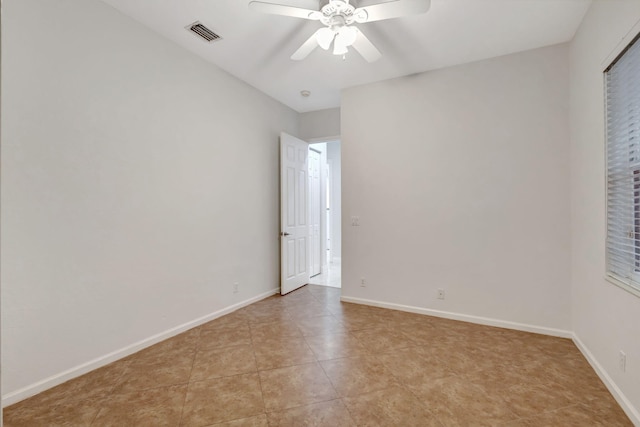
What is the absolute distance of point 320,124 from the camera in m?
5.01

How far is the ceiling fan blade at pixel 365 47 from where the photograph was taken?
248cm

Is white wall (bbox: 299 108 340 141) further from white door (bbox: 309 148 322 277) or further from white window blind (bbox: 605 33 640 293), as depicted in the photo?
white window blind (bbox: 605 33 640 293)

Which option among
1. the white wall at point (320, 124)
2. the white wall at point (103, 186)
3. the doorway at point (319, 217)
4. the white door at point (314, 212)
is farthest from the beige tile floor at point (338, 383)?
the white wall at point (320, 124)

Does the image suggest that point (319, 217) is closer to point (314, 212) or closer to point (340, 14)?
point (314, 212)

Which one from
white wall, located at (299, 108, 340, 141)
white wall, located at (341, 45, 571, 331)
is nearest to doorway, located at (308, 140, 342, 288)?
white wall, located at (299, 108, 340, 141)

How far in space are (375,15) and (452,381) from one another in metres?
2.68

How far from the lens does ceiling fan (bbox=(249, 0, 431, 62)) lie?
211cm

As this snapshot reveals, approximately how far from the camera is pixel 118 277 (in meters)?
2.64

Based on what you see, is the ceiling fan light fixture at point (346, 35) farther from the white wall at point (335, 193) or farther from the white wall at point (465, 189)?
the white wall at point (335, 193)

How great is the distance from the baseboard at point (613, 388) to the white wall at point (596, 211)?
0.7 inches

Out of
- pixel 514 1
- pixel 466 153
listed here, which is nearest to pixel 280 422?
pixel 466 153

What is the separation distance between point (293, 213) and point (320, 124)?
1.49 m

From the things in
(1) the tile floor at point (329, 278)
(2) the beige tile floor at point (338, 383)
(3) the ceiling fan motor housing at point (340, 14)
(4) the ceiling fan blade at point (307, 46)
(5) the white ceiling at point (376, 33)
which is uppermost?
(5) the white ceiling at point (376, 33)

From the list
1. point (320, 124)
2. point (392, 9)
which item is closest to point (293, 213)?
point (320, 124)
